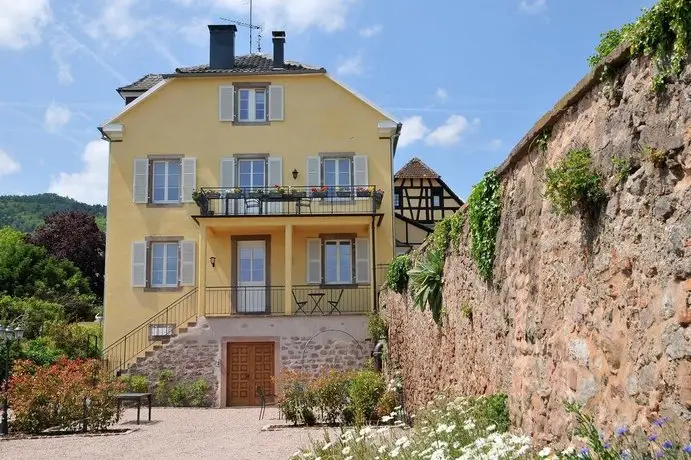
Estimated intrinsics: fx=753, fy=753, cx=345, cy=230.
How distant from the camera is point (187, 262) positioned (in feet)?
71.9

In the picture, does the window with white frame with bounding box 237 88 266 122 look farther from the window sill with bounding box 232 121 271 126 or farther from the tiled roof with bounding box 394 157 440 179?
the tiled roof with bounding box 394 157 440 179

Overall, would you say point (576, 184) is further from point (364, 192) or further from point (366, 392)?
point (364, 192)

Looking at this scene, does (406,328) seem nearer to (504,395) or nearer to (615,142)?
(504,395)

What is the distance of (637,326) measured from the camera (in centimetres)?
409

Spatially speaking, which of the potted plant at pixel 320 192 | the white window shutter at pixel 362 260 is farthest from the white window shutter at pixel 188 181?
the white window shutter at pixel 362 260

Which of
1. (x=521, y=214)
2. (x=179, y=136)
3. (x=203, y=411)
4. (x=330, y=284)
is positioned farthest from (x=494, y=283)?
(x=179, y=136)

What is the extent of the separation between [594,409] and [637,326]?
737 mm

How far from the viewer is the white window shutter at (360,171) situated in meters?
22.1

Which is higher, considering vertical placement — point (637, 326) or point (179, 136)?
point (179, 136)

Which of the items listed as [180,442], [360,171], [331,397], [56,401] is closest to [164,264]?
[360,171]

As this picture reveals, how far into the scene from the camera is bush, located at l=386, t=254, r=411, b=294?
517 inches

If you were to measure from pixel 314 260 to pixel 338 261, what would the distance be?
701 mm

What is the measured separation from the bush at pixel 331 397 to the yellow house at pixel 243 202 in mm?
6336

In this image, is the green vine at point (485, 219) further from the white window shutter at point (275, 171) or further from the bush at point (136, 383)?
the white window shutter at point (275, 171)
